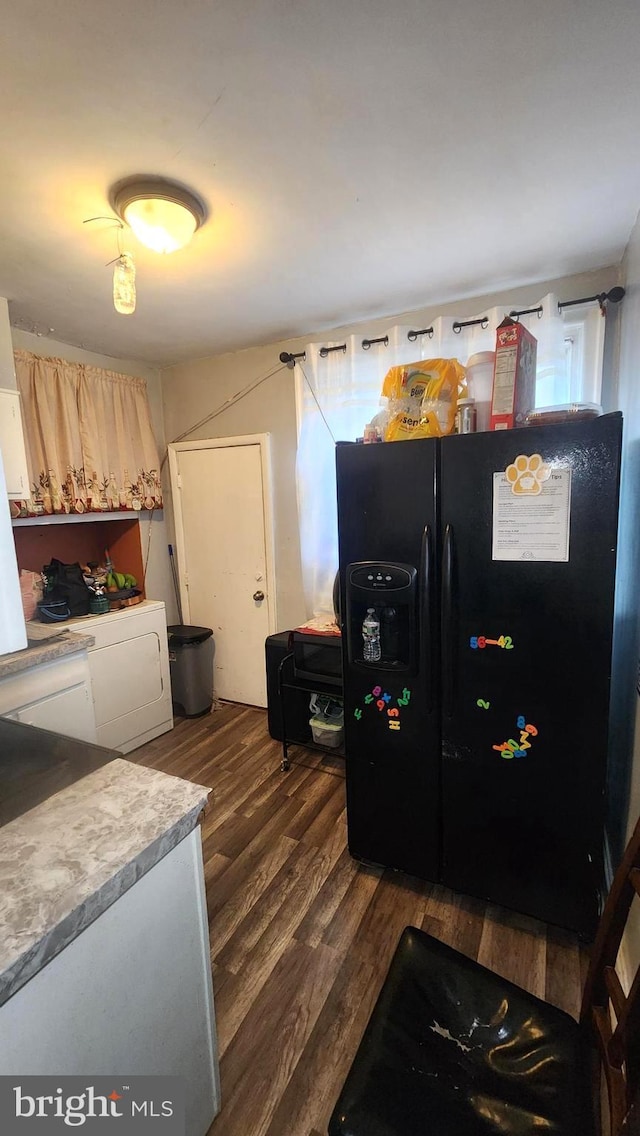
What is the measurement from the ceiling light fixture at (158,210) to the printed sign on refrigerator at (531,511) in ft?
4.44

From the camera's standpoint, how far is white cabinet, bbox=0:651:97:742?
74.0 inches

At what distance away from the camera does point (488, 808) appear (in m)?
1.61

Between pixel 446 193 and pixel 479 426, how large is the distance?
30.7 inches

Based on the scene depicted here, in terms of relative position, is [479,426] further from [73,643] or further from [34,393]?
[34,393]

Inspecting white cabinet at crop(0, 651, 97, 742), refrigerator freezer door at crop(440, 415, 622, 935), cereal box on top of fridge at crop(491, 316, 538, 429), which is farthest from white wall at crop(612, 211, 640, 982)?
white cabinet at crop(0, 651, 97, 742)

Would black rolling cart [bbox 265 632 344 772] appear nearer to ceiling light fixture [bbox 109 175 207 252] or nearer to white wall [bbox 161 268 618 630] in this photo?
white wall [bbox 161 268 618 630]

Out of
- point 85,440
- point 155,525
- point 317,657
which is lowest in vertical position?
point 317,657

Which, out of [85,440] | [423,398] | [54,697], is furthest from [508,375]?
[85,440]

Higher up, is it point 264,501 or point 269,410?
point 269,410

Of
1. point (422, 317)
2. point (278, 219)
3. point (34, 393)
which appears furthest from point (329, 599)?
point (34, 393)

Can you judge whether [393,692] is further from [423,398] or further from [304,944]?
[423,398]

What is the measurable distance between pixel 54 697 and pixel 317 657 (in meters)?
1.28

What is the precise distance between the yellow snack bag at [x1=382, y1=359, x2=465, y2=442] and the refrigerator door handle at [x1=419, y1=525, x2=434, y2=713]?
0.37 meters

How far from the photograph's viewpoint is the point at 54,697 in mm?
2035
